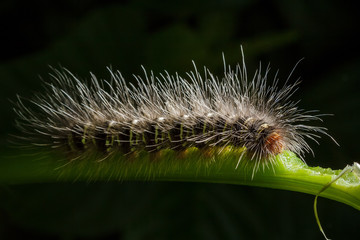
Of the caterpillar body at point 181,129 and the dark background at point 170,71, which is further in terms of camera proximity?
the dark background at point 170,71

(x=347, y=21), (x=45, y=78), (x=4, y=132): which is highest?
(x=347, y=21)

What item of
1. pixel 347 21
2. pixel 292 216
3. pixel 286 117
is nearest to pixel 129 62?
pixel 286 117

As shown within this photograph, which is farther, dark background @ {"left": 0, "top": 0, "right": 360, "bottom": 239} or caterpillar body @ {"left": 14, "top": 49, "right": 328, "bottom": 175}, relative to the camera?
dark background @ {"left": 0, "top": 0, "right": 360, "bottom": 239}

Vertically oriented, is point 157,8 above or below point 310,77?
above

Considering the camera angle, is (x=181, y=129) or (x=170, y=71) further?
(x=170, y=71)

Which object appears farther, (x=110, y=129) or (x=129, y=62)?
(x=129, y=62)

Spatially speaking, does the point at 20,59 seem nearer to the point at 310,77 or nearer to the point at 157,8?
the point at 157,8

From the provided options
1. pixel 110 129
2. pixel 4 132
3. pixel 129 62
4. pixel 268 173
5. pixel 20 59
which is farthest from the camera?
pixel 129 62

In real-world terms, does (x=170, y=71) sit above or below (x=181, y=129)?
above
